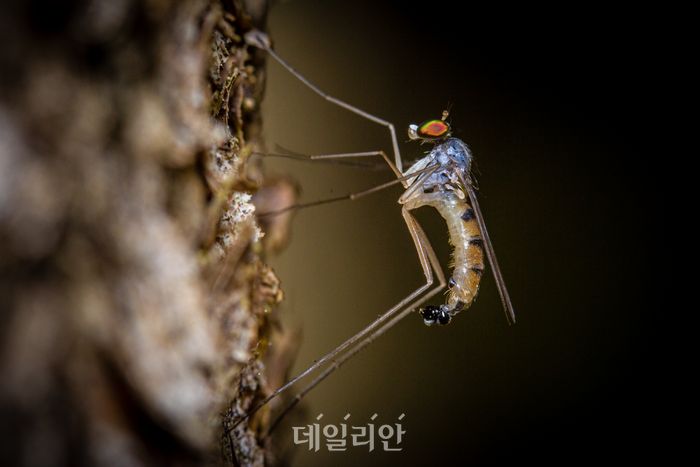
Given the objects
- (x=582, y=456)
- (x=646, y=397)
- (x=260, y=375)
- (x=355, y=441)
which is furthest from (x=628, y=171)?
(x=260, y=375)

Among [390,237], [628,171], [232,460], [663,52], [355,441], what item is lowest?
[232,460]

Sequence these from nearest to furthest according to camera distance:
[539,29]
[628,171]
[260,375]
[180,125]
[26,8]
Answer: [26,8], [180,125], [260,375], [539,29], [628,171]

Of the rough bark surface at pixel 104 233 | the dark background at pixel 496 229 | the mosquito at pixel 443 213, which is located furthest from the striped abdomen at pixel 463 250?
the rough bark surface at pixel 104 233

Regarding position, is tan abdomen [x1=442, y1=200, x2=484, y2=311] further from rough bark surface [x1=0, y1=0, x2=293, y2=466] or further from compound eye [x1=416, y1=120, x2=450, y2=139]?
rough bark surface [x1=0, y1=0, x2=293, y2=466]

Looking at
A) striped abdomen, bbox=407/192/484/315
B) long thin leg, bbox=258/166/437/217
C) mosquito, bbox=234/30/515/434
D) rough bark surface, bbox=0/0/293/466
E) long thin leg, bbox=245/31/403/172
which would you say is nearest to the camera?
rough bark surface, bbox=0/0/293/466

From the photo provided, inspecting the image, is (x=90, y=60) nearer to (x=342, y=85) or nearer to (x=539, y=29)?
(x=342, y=85)

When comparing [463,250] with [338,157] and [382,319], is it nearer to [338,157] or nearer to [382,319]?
[382,319]

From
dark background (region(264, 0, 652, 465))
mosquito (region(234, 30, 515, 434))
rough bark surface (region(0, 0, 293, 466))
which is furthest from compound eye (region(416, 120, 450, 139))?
rough bark surface (region(0, 0, 293, 466))

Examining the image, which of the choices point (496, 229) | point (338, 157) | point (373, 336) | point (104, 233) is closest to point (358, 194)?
point (338, 157)
